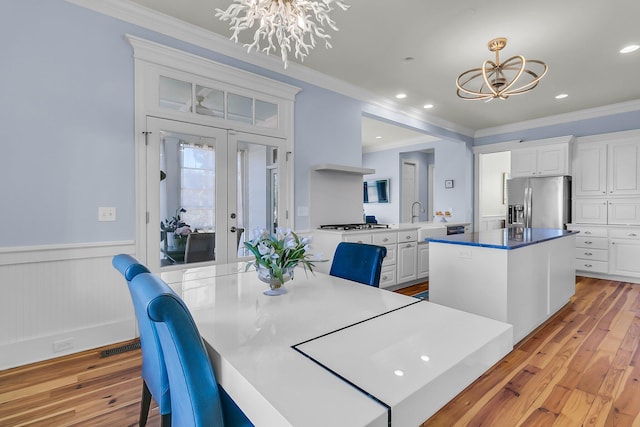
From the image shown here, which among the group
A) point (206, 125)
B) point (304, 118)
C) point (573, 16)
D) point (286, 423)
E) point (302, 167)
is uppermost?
point (573, 16)

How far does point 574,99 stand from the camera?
4773mm

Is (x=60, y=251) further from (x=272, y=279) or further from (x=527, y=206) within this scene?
(x=527, y=206)

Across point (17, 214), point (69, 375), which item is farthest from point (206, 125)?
point (69, 375)

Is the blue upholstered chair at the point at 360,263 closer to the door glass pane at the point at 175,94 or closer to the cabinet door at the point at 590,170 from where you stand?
the door glass pane at the point at 175,94

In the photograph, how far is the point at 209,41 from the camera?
302 centimetres

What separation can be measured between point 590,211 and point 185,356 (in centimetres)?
648

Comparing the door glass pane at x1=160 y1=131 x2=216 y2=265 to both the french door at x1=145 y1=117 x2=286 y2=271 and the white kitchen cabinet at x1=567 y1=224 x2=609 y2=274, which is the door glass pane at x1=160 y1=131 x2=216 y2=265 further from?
the white kitchen cabinet at x1=567 y1=224 x2=609 y2=274

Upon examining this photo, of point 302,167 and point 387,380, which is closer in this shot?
point 387,380

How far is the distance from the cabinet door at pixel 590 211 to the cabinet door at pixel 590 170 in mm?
130

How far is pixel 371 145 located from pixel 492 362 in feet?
25.0

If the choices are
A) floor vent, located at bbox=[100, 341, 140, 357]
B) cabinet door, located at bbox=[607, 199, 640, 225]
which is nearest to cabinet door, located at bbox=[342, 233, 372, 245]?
floor vent, located at bbox=[100, 341, 140, 357]

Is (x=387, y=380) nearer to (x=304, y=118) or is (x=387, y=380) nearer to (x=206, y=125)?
(x=206, y=125)

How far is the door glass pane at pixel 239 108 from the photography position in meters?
3.20

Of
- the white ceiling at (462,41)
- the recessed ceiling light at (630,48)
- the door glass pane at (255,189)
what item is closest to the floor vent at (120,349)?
the door glass pane at (255,189)
